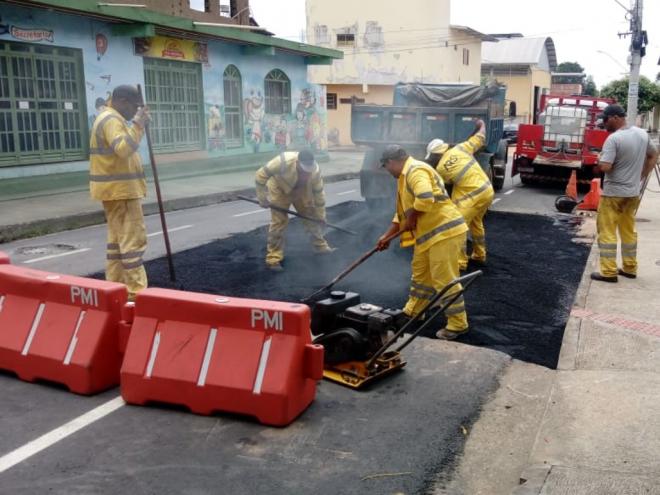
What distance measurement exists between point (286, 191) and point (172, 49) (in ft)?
36.3

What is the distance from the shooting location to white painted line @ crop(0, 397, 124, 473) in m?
3.36

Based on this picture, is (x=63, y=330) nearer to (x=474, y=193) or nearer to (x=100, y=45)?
(x=474, y=193)

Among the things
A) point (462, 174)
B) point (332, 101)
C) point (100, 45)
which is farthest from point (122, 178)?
point (332, 101)

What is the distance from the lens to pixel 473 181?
716 centimetres

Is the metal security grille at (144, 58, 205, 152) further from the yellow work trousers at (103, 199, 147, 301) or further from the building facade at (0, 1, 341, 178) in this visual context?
the yellow work trousers at (103, 199, 147, 301)

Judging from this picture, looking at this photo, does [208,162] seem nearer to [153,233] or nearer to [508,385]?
[153,233]

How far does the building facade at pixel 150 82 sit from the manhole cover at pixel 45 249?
191 inches

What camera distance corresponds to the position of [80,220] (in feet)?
35.9

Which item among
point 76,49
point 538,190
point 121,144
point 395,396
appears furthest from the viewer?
point 538,190

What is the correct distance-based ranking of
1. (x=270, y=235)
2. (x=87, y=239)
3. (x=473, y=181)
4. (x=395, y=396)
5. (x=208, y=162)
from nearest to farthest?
(x=395, y=396)
(x=473, y=181)
(x=270, y=235)
(x=87, y=239)
(x=208, y=162)

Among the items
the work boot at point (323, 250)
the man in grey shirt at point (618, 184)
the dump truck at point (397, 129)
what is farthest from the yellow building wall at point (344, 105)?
the man in grey shirt at point (618, 184)

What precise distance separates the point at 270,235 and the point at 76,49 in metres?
9.01

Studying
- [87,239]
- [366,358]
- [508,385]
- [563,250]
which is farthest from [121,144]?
[563,250]

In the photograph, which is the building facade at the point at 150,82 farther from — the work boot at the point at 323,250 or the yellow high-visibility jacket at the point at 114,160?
the yellow high-visibility jacket at the point at 114,160
